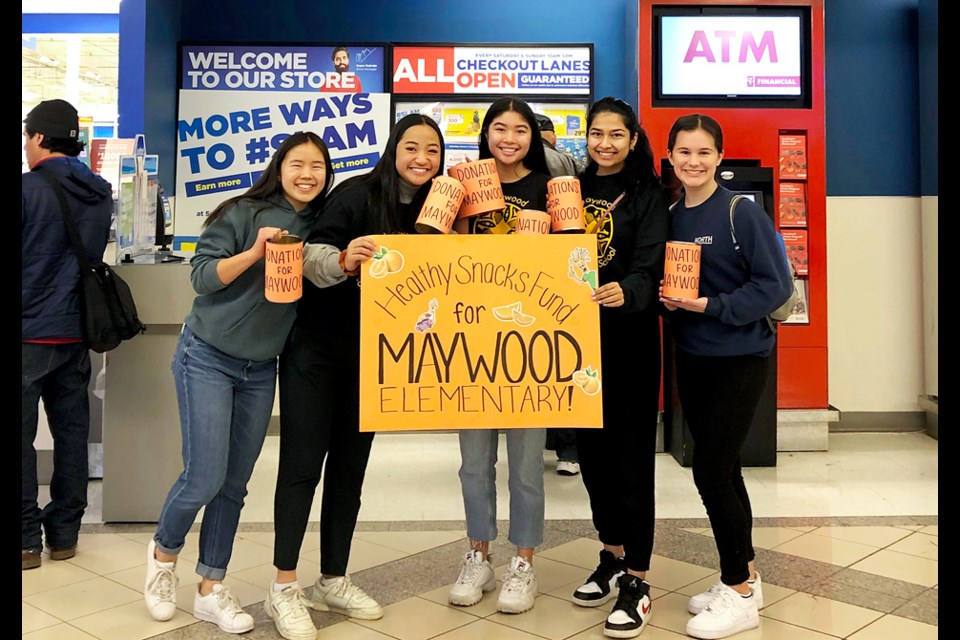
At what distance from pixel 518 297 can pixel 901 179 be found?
4266mm

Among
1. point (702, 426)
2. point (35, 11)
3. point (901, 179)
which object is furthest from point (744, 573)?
point (35, 11)

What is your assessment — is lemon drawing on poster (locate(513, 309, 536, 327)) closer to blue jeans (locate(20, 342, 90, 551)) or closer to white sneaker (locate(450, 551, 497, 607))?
white sneaker (locate(450, 551, 497, 607))

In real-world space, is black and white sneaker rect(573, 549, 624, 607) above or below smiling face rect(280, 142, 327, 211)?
below

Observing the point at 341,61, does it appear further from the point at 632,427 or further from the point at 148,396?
the point at 632,427

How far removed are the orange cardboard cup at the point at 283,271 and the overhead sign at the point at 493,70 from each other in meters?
3.62

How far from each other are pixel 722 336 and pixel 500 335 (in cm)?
67

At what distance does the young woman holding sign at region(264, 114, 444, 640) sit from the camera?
2.59m

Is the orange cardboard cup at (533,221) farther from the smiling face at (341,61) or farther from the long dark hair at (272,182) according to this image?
the smiling face at (341,61)

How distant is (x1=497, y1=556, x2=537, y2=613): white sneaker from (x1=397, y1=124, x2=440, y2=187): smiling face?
129 centimetres

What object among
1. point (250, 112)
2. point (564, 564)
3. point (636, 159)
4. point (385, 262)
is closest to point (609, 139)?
point (636, 159)

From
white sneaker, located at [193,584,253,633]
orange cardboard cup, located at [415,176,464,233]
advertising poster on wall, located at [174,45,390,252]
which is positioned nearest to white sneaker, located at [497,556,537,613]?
white sneaker, located at [193,584,253,633]

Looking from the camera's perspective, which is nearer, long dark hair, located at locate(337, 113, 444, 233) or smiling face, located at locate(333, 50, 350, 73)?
long dark hair, located at locate(337, 113, 444, 233)

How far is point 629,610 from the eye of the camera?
8.57ft

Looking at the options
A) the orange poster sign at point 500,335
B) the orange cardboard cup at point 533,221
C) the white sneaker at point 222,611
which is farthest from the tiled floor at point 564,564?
the orange cardboard cup at point 533,221
